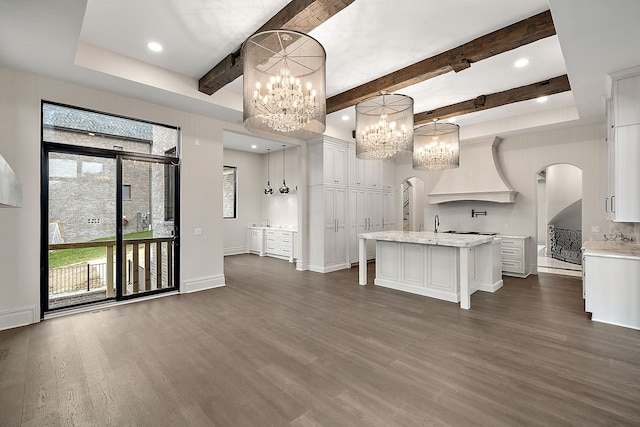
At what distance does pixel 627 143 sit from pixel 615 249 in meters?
1.37

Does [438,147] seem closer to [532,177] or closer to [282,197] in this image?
[532,177]

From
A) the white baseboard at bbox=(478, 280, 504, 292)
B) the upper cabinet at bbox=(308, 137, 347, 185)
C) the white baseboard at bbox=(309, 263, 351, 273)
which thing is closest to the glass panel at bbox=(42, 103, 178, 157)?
the upper cabinet at bbox=(308, 137, 347, 185)

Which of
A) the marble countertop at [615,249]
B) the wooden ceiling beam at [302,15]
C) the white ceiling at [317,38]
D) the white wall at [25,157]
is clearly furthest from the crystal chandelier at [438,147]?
the white wall at [25,157]

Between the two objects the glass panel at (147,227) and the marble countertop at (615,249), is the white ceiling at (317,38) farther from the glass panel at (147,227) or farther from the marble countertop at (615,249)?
the marble countertop at (615,249)

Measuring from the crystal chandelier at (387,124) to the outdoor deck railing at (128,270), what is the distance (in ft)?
12.1

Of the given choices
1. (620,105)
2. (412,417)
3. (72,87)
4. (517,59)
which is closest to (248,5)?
(72,87)

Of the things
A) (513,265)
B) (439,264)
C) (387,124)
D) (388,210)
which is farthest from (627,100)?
(388,210)

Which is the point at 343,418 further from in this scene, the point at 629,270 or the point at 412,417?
the point at 629,270

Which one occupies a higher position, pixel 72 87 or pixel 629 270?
pixel 72 87

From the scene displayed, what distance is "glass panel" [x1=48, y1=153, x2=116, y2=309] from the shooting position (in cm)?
404

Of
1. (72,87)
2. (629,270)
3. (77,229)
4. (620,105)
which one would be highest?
(72,87)

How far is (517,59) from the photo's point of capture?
405 cm

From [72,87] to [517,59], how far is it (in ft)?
19.7

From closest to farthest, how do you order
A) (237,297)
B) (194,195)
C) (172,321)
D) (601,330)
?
(601,330) < (172,321) < (237,297) < (194,195)
